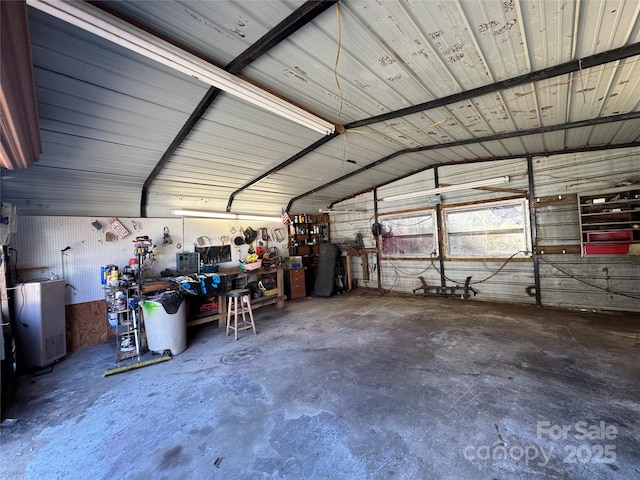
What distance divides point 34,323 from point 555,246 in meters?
8.55

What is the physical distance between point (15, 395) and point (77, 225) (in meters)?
2.39

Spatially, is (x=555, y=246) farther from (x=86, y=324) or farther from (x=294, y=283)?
(x=86, y=324)

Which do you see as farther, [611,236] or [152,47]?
[611,236]

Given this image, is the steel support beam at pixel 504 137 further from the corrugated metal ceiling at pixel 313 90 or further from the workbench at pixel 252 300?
the workbench at pixel 252 300

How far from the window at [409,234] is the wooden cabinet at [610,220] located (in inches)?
104

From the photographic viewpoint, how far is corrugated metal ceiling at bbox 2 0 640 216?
1.92m

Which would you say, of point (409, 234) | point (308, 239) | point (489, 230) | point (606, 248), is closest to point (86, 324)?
point (308, 239)

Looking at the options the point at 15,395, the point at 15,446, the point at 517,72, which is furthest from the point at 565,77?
the point at 15,395

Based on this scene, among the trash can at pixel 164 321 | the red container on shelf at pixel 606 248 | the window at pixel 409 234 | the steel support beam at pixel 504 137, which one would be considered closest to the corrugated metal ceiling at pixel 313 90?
the steel support beam at pixel 504 137

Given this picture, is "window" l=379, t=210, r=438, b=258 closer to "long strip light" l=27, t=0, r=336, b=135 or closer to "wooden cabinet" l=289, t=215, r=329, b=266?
"wooden cabinet" l=289, t=215, r=329, b=266

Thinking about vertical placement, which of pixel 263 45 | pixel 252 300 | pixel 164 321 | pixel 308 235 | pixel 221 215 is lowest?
pixel 252 300

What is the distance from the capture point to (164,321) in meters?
3.53

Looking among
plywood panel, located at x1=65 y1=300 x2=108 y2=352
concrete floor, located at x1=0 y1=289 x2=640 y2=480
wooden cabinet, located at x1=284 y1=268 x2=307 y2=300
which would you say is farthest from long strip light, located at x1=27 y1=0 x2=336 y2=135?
wooden cabinet, located at x1=284 y1=268 x2=307 y2=300

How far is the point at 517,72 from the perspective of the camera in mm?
2604
